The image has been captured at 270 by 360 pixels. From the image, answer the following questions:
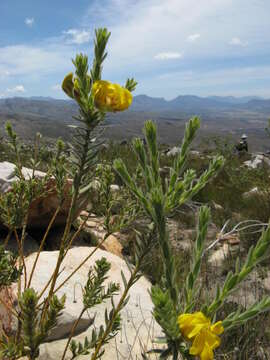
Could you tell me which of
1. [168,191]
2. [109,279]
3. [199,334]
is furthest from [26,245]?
[199,334]

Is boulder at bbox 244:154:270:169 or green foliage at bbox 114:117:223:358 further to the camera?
boulder at bbox 244:154:270:169

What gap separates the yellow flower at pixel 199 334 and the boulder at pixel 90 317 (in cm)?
132

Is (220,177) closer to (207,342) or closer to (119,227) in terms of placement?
(119,227)

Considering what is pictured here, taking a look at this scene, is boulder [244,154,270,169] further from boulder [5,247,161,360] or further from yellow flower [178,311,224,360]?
yellow flower [178,311,224,360]

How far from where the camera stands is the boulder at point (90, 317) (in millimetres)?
2090

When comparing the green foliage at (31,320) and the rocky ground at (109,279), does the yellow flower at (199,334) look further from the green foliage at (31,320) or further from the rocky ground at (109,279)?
the green foliage at (31,320)

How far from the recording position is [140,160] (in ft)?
2.52

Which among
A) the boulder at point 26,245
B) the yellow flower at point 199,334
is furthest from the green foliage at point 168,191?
the boulder at point 26,245

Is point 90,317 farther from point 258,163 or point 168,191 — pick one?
point 258,163

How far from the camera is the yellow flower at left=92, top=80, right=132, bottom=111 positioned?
30.1 inches

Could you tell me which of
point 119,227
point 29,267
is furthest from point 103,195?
point 29,267

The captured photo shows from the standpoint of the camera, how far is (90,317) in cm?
227

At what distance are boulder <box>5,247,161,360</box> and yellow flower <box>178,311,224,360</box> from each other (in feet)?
4.33

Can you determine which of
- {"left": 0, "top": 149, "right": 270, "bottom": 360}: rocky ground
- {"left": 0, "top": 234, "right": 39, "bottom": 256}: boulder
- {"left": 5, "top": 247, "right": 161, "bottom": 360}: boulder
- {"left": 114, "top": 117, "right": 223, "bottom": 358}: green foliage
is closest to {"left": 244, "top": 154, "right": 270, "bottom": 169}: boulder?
{"left": 0, "top": 149, "right": 270, "bottom": 360}: rocky ground
